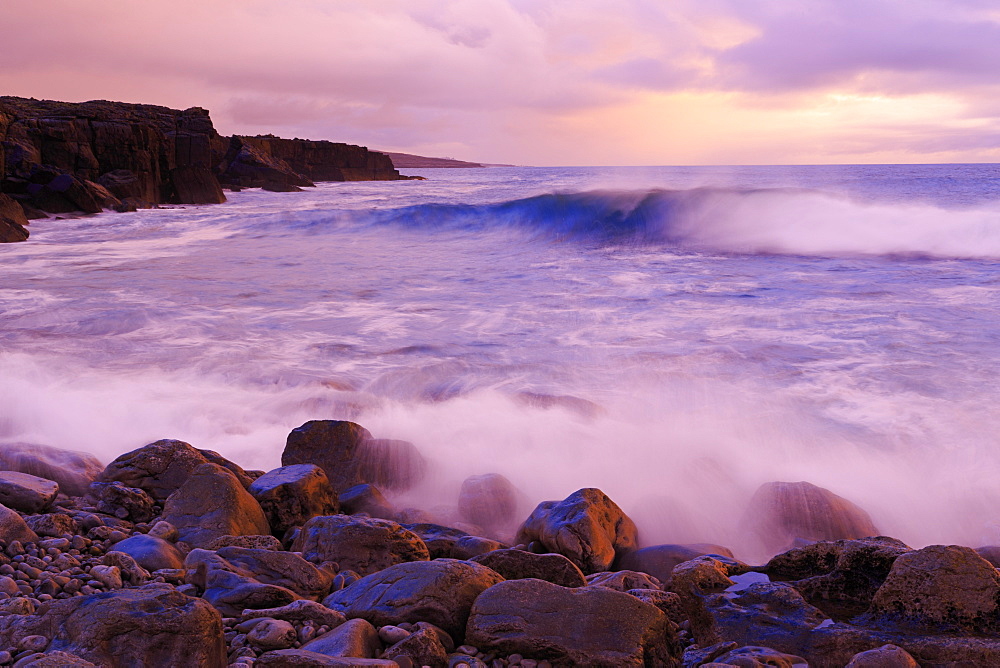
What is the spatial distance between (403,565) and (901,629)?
5.13ft

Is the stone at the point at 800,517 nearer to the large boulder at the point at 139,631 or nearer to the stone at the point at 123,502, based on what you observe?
the large boulder at the point at 139,631

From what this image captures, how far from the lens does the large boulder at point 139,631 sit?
187 centimetres

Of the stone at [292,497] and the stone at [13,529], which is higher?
the stone at [13,529]

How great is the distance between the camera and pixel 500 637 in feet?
7.08

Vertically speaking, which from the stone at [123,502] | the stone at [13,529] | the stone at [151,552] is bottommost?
the stone at [123,502]

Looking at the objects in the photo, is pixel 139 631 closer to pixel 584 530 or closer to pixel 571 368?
pixel 584 530

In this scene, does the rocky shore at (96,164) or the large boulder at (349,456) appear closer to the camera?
the large boulder at (349,456)

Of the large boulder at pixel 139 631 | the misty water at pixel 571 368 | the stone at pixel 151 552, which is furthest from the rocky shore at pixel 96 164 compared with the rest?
the large boulder at pixel 139 631

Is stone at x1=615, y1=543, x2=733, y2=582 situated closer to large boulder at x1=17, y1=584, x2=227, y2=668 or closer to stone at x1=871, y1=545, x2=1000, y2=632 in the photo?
stone at x1=871, y1=545, x2=1000, y2=632

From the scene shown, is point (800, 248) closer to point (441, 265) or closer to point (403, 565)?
point (441, 265)

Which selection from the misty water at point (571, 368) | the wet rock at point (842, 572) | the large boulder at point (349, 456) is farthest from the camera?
the misty water at point (571, 368)

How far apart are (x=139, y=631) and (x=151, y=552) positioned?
3.10 ft

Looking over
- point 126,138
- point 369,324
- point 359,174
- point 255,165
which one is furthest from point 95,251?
point 359,174

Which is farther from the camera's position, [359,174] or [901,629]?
[359,174]
